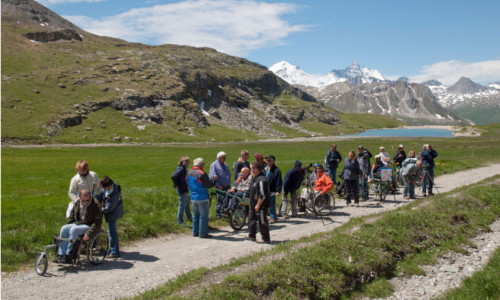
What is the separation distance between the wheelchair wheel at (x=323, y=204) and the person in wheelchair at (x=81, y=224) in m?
10.4

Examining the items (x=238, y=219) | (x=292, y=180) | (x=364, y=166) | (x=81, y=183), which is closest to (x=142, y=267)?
(x=81, y=183)

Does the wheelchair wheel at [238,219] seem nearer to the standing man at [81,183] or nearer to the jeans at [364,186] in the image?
the standing man at [81,183]

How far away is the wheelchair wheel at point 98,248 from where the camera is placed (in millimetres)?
10772

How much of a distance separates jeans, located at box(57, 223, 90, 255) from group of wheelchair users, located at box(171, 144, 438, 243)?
4.08 metres

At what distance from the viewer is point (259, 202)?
508 inches

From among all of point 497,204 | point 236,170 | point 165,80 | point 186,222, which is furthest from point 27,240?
point 165,80

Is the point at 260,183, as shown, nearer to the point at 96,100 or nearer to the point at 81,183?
the point at 81,183

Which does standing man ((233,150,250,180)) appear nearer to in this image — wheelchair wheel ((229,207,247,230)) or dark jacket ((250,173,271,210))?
wheelchair wheel ((229,207,247,230))

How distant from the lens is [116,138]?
121m

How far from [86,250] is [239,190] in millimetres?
6659

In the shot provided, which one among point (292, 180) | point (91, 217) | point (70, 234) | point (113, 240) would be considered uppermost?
point (292, 180)

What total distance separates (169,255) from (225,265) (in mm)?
2573

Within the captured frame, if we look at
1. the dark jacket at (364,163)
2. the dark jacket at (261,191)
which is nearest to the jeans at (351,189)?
the dark jacket at (364,163)

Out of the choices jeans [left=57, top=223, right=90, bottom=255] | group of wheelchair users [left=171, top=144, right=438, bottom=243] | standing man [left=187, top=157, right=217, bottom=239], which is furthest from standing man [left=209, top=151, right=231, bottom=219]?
jeans [left=57, top=223, right=90, bottom=255]
